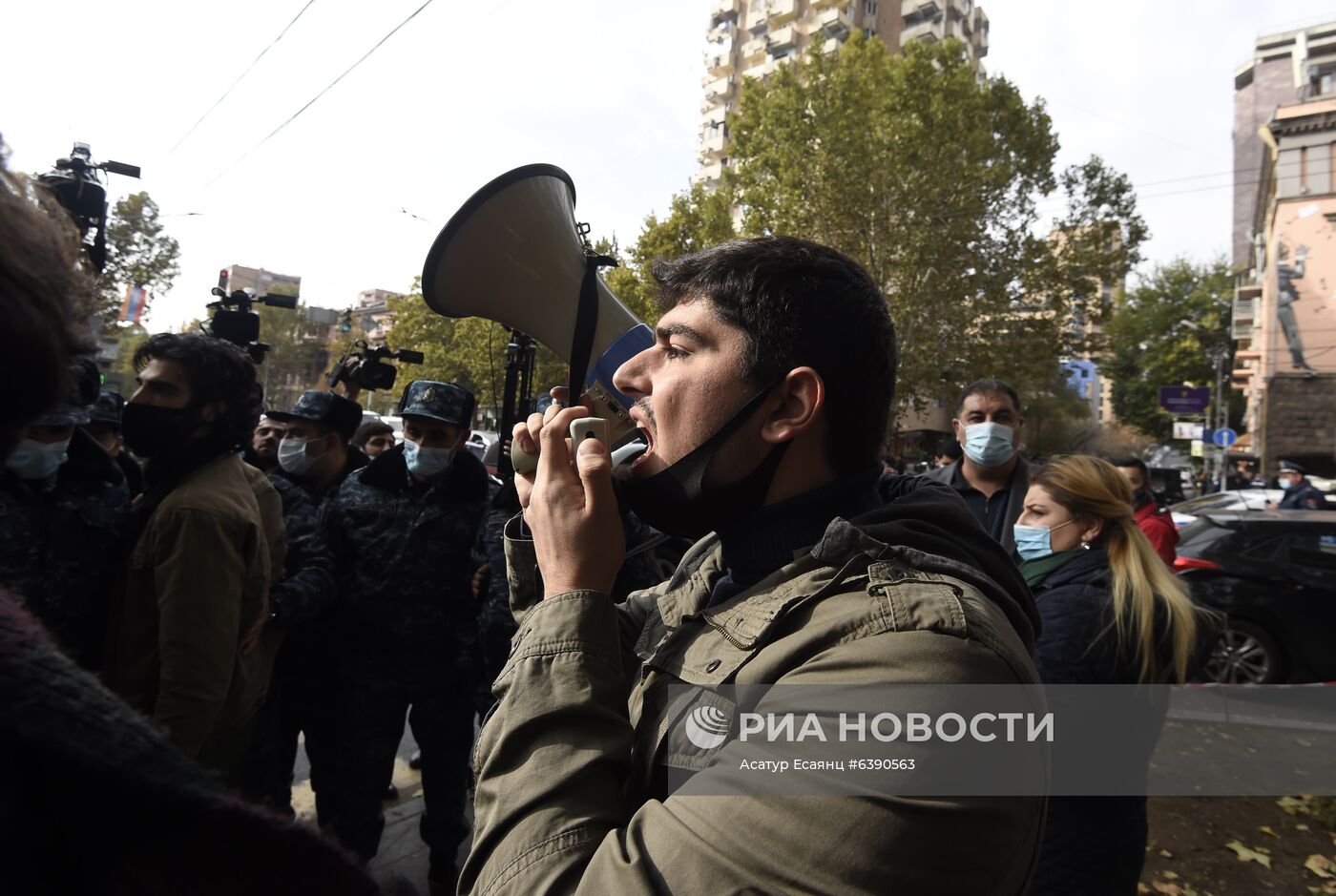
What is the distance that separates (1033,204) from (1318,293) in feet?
59.2

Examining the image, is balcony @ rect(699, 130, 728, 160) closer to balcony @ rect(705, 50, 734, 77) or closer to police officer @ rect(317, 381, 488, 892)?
balcony @ rect(705, 50, 734, 77)

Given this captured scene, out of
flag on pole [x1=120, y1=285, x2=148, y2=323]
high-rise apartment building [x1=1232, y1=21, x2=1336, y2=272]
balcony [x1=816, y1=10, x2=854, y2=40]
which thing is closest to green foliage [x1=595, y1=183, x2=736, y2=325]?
flag on pole [x1=120, y1=285, x2=148, y2=323]

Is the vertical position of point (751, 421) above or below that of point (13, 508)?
above

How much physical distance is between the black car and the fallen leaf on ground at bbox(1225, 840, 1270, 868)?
269 cm

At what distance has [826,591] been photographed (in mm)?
1093

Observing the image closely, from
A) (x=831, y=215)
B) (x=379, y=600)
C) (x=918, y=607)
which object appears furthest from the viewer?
(x=831, y=215)

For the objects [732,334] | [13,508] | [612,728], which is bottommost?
[612,728]

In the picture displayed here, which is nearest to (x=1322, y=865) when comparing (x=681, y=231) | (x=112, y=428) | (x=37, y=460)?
(x=37, y=460)

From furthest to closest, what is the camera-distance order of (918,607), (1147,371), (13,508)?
(1147,371) < (13,508) < (918,607)

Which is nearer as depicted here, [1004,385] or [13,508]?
[13,508]

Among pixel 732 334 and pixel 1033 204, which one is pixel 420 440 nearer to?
pixel 732 334

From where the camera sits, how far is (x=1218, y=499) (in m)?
11.1

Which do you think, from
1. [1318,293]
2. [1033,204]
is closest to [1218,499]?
[1033,204]

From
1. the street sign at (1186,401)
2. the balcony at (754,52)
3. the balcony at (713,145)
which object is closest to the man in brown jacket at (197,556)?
the street sign at (1186,401)
